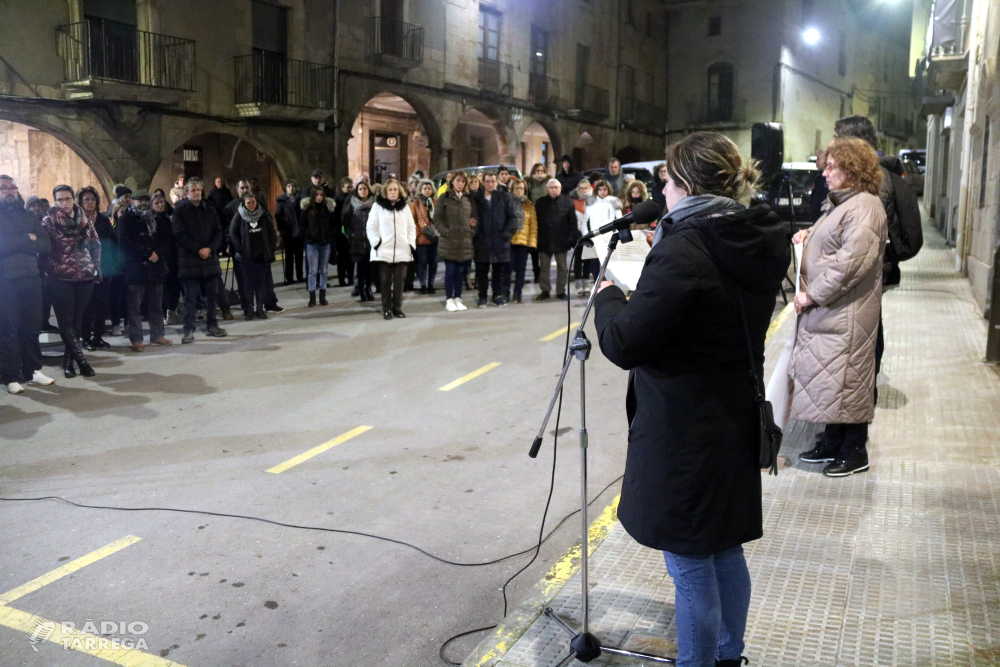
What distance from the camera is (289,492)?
537cm

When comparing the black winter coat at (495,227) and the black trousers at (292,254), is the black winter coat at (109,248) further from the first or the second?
the black trousers at (292,254)

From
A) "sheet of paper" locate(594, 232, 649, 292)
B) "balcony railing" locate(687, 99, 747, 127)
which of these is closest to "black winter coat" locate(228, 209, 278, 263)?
"sheet of paper" locate(594, 232, 649, 292)

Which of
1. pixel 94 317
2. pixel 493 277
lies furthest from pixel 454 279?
pixel 94 317

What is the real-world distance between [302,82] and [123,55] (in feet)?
16.3

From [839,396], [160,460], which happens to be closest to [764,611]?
[839,396]

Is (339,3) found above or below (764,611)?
above

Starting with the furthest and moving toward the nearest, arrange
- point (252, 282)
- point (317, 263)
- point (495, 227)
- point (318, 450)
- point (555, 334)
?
point (317, 263) < point (495, 227) < point (252, 282) < point (555, 334) < point (318, 450)

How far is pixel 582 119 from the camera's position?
34.7m

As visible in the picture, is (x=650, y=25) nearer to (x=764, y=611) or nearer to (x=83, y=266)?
(x=83, y=266)

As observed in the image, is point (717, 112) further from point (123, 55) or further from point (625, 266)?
point (625, 266)

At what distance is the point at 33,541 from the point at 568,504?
9.59 ft

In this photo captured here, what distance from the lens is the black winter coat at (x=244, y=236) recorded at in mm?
12191

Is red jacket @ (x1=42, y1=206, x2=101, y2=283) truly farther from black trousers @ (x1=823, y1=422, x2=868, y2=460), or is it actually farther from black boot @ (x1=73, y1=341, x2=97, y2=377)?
black trousers @ (x1=823, y1=422, x2=868, y2=460)

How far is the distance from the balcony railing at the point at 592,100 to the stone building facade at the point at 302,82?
80mm
